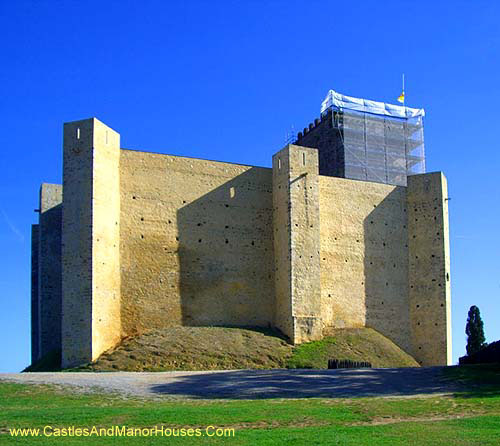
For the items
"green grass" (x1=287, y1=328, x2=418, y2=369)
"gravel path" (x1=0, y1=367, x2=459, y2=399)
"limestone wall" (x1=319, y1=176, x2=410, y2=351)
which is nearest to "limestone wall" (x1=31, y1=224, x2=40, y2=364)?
"green grass" (x1=287, y1=328, x2=418, y2=369)

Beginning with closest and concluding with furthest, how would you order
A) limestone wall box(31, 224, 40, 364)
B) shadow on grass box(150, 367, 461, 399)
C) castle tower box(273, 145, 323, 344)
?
shadow on grass box(150, 367, 461, 399) < castle tower box(273, 145, 323, 344) < limestone wall box(31, 224, 40, 364)

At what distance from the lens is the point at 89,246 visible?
82.4 ft

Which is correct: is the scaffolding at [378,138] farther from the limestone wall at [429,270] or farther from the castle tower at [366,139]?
the limestone wall at [429,270]

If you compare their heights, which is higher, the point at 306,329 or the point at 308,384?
the point at 306,329

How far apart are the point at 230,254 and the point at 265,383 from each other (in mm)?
12079

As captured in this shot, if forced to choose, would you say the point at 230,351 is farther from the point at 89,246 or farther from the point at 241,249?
the point at 89,246

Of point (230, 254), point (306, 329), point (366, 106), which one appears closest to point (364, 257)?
point (306, 329)

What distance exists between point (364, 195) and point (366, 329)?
5961mm

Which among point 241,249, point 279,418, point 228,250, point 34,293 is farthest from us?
point 34,293

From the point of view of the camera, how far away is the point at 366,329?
104 ft

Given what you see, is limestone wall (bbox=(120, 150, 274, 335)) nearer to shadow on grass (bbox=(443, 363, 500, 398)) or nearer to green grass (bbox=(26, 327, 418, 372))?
green grass (bbox=(26, 327, 418, 372))

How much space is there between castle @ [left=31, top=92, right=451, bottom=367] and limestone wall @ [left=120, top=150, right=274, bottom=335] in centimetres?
4

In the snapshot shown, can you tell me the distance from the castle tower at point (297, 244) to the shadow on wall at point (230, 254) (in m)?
0.49

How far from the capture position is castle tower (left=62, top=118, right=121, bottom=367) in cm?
2459
